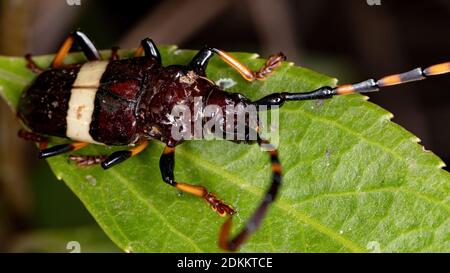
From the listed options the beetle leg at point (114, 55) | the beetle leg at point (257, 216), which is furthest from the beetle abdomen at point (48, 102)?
the beetle leg at point (257, 216)

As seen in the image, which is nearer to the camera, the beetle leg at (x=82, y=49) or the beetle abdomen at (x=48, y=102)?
the beetle abdomen at (x=48, y=102)

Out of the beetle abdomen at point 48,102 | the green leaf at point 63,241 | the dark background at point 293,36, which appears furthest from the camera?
the dark background at point 293,36

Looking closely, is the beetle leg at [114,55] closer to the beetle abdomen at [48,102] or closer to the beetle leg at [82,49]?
the beetle leg at [82,49]

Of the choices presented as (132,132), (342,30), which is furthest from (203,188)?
(342,30)

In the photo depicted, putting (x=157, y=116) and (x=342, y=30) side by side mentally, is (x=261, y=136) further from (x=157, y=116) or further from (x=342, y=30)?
(x=342, y=30)

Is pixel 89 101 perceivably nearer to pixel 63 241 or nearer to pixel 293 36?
pixel 63 241

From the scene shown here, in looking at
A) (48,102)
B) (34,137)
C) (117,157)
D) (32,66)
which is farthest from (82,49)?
(117,157)
